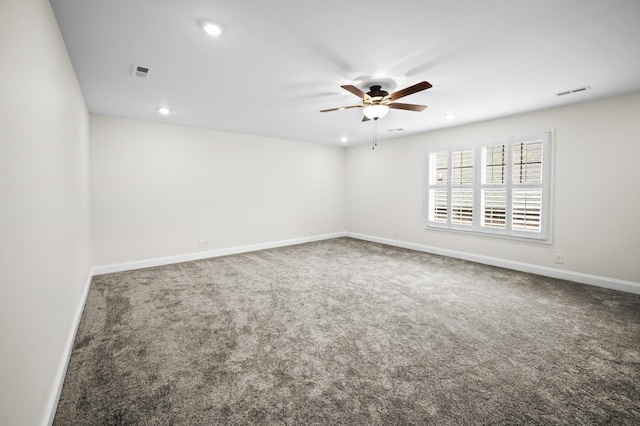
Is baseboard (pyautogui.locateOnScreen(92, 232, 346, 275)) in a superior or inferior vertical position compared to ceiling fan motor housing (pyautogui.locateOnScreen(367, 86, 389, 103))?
inferior

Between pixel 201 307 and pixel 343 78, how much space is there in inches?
120

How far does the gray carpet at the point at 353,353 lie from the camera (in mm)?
1685

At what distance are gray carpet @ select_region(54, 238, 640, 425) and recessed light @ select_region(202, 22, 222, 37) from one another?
2583mm

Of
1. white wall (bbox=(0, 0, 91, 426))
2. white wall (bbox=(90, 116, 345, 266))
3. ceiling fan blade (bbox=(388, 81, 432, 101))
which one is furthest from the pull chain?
white wall (bbox=(0, 0, 91, 426))

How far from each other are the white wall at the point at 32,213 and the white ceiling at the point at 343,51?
564 millimetres

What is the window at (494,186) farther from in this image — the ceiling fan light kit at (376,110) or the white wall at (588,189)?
the ceiling fan light kit at (376,110)

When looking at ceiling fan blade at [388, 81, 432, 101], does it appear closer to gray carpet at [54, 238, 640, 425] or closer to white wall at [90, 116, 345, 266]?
gray carpet at [54, 238, 640, 425]

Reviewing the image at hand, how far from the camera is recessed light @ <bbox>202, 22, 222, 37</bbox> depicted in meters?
2.07

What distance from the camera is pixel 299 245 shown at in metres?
6.71

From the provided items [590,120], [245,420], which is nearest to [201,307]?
[245,420]

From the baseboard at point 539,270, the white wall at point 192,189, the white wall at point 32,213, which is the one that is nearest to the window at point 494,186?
the baseboard at point 539,270

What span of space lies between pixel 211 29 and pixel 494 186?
4.85 m

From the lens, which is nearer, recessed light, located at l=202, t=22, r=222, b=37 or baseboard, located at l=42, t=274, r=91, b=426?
baseboard, located at l=42, t=274, r=91, b=426

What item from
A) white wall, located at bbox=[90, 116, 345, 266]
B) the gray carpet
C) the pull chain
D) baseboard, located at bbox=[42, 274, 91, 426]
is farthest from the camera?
the pull chain
